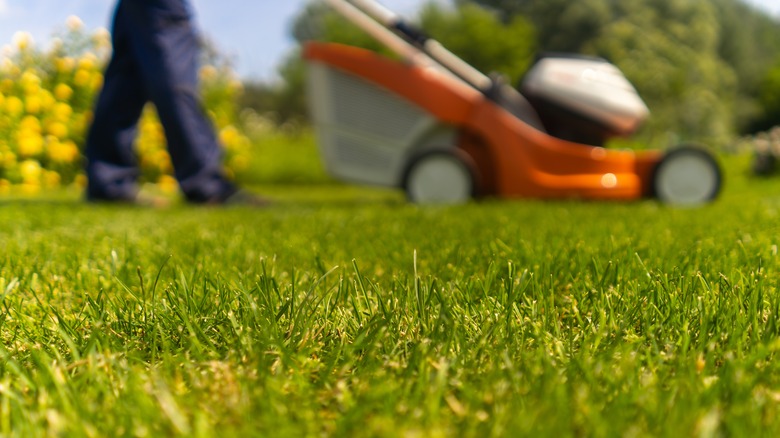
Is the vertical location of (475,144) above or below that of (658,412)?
above

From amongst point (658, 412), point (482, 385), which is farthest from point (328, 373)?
point (658, 412)

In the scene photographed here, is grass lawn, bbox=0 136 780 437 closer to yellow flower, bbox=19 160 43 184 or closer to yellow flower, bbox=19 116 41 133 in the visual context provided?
yellow flower, bbox=19 160 43 184

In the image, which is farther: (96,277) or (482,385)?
(96,277)

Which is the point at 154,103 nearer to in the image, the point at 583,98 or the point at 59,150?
the point at 583,98

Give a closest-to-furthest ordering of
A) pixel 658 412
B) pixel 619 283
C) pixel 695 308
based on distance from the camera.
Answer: pixel 658 412 → pixel 695 308 → pixel 619 283

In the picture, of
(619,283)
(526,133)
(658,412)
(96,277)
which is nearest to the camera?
(658,412)

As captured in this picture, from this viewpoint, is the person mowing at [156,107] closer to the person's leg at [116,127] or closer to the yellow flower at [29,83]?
the person's leg at [116,127]

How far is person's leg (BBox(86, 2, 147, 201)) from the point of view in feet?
12.5

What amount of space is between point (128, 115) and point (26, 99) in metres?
2.32

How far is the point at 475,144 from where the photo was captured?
4086 mm

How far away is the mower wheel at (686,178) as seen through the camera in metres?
3.92

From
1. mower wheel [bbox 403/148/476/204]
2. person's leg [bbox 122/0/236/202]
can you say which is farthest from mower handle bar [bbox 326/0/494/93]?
person's leg [bbox 122/0/236/202]

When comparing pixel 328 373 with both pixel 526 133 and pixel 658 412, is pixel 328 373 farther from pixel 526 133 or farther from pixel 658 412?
pixel 526 133

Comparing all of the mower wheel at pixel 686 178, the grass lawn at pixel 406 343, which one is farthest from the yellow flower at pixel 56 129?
the mower wheel at pixel 686 178
